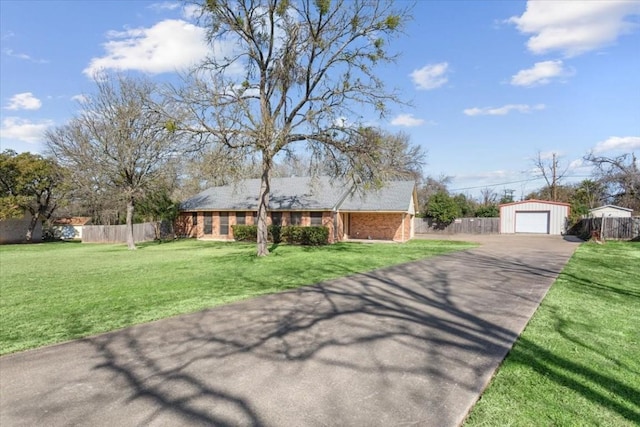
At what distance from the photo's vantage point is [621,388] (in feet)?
11.5

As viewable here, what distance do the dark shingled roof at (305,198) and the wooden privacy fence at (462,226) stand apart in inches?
391

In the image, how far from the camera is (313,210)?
23734 mm

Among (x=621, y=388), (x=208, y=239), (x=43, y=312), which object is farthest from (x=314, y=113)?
(x=208, y=239)

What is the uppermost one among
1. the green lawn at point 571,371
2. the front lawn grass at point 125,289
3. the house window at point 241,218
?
the house window at point 241,218

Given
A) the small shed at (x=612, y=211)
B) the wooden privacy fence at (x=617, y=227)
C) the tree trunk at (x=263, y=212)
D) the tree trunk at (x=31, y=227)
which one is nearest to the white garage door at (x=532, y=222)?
the small shed at (x=612, y=211)

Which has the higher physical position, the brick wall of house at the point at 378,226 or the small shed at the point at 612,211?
the small shed at the point at 612,211

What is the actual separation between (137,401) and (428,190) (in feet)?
159

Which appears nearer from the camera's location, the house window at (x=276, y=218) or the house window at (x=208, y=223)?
the house window at (x=276, y=218)

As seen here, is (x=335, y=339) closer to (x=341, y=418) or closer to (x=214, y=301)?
(x=341, y=418)

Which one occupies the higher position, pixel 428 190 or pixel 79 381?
pixel 428 190

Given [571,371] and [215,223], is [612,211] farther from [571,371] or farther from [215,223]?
[571,371]

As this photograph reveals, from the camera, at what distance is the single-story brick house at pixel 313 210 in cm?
2397

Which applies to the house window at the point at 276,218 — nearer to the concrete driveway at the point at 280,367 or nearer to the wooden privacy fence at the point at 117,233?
the wooden privacy fence at the point at 117,233

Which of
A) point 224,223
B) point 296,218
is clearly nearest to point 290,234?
point 296,218
